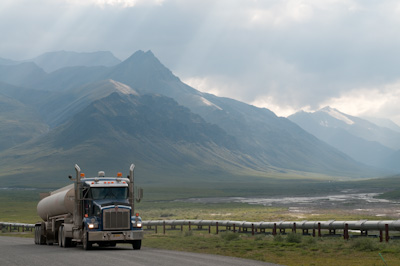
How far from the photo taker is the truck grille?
3281 cm

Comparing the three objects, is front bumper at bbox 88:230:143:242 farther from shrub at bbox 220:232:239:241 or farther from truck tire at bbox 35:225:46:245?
truck tire at bbox 35:225:46:245

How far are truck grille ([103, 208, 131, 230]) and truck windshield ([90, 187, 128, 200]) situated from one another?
145 centimetres

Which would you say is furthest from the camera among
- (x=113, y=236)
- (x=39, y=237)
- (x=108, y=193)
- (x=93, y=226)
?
(x=39, y=237)

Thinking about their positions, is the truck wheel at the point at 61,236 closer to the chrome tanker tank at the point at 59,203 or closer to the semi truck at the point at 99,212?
the semi truck at the point at 99,212

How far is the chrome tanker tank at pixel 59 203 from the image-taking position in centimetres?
3691

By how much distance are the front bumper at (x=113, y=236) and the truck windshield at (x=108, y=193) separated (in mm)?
2277

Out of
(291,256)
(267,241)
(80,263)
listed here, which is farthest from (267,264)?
(267,241)

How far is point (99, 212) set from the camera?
3322cm

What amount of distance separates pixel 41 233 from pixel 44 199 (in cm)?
244

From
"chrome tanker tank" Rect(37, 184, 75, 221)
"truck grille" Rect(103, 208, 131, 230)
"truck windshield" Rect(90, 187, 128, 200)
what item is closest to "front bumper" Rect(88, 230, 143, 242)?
"truck grille" Rect(103, 208, 131, 230)

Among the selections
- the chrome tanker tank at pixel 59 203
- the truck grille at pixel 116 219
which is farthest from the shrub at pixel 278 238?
the chrome tanker tank at pixel 59 203

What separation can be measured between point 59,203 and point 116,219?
7.58 m

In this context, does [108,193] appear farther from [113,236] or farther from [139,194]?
[113,236]

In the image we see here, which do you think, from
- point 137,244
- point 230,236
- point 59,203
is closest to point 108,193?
point 137,244
